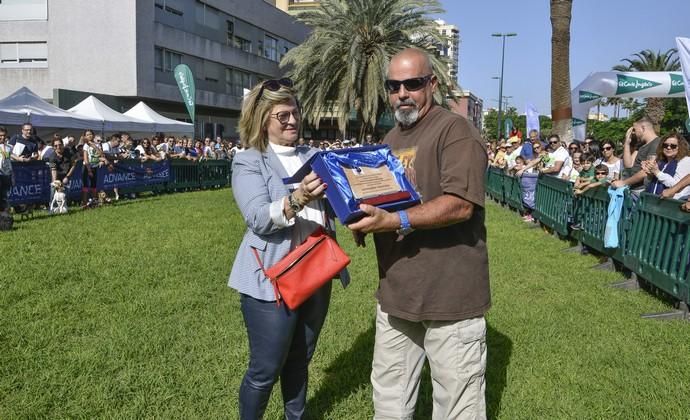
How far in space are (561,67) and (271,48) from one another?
37669 millimetres

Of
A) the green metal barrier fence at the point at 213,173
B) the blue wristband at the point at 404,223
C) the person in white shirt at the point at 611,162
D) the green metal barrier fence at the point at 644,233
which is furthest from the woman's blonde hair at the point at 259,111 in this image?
the green metal barrier fence at the point at 213,173

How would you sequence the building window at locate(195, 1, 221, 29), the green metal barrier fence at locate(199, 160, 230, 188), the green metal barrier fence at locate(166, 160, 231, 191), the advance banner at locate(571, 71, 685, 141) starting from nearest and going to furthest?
the advance banner at locate(571, 71, 685, 141), the green metal barrier fence at locate(166, 160, 231, 191), the green metal barrier fence at locate(199, 160, 230, 188), the building window at locate(195, 1, 221, 29)

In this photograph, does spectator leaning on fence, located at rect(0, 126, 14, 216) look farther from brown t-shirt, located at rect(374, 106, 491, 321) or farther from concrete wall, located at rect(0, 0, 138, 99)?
concrete wall, located at rect(0, 0, 138, 99)

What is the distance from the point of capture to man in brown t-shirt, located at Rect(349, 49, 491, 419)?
7.84 feet

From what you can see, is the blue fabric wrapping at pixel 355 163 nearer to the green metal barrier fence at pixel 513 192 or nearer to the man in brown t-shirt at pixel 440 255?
the man in brown t-shirt at pixel 440 255

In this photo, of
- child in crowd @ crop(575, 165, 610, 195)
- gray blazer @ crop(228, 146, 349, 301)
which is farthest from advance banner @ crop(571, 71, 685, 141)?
gray blazer @ crop(228, 146, 349, 301)

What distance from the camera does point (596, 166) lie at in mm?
8859

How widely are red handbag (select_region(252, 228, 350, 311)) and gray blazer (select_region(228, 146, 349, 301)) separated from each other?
0.17 feet

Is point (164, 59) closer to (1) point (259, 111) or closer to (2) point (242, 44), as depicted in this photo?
(2) point (242, 44)

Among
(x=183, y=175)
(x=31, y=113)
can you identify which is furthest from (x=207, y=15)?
(x=31, y=113)

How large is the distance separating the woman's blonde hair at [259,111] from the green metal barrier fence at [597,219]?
541cm

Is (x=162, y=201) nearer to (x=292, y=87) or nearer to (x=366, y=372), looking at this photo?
(x=366, y=372)

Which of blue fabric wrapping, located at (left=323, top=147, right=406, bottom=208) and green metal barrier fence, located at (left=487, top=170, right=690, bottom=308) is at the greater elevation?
blue fabric wrapping, located at (left=323, top=147, right=406, bottom=208)

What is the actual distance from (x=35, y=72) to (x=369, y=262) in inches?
1241
